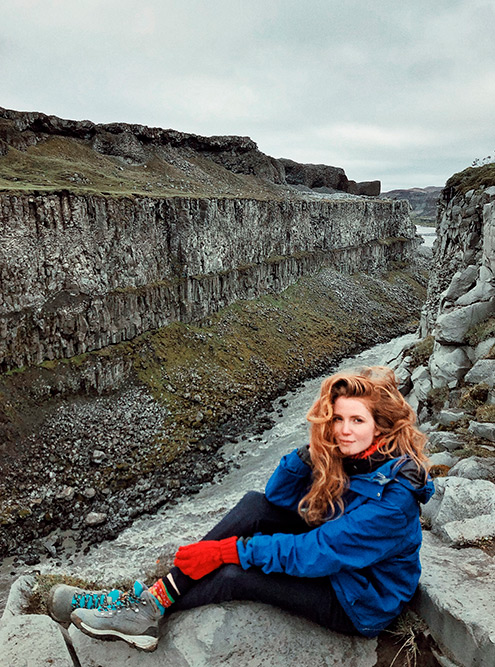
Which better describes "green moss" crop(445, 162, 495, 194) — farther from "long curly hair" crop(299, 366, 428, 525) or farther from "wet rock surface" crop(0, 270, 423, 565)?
"long curly hair" crop(299, 366, 428, 525)

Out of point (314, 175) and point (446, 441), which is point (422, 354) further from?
point (314, 175)

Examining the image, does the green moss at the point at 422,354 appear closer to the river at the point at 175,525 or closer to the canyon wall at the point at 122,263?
the river at the point at 175,525

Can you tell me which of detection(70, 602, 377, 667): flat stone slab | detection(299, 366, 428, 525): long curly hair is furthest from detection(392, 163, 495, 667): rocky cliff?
detection(299, 366, 428, 525): long curly hair

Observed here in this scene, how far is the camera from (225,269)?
3744cm

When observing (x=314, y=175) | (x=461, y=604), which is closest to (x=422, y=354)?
(x=461, y=604)

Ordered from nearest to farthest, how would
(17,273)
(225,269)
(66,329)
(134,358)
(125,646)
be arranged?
(125,646), (17,273), (66,329), (134,358), (225,269)

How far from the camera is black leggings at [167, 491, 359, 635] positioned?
4059mm

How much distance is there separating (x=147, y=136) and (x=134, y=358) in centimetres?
3356

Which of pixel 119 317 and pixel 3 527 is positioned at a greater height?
pixel 119 317

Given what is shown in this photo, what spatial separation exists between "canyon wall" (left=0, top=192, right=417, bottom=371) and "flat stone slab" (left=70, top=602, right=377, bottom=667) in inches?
799

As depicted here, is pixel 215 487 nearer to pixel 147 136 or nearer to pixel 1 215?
pixel 1 215

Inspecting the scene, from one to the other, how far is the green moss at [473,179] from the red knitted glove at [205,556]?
19844 millimetres

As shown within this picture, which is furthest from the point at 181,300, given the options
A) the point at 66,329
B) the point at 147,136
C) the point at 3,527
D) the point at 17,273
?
the point at 147,136

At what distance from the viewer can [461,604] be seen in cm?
411
